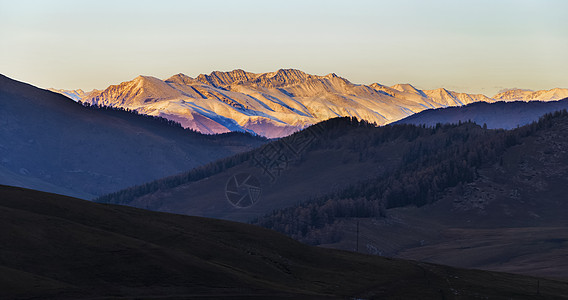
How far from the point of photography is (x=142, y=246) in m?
181

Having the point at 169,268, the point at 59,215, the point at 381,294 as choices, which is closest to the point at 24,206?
the point at 59,215

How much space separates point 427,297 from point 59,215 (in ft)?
280

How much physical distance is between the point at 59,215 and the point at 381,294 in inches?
2946

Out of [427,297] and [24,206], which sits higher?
[24,206]

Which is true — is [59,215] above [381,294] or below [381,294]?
above

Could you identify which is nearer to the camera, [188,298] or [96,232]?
[188,298]

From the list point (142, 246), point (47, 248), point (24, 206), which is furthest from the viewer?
Answer: point (24, 206)

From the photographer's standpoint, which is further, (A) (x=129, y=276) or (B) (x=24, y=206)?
(B) (x=24, y=206)

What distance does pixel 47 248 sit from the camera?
543 feet

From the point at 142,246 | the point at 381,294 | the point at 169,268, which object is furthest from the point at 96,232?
the point at 381,294

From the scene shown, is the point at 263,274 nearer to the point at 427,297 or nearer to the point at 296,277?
the point at 296,277

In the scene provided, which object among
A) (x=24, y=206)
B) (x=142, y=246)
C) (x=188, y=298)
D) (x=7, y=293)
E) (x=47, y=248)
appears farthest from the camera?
(x=24, y=206)

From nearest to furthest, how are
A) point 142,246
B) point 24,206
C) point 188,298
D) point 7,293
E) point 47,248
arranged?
point 7,293 < point 188,298 < point 47,248 < point 142,246 < point 24,206

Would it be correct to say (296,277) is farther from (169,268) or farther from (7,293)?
(7,293)
